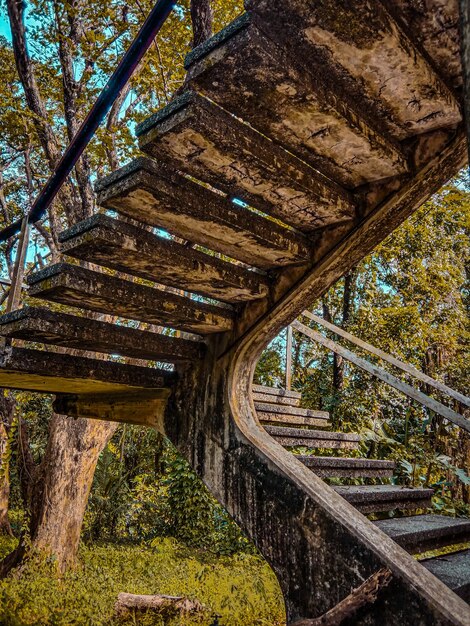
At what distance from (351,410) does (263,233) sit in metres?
6.59

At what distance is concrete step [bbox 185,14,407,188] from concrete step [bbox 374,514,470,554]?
1.83 meters

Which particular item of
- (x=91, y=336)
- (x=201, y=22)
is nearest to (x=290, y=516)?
(x=91, y=336)

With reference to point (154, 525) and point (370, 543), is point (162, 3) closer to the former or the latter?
point (370, 543)

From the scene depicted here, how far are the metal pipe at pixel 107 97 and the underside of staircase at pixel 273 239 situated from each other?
49 cm

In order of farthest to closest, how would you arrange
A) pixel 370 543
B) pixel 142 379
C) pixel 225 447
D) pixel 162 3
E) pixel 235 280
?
pixel 142 379, pixel 225 447, pixel 235 280, pixel 370 543, pixel 162 3

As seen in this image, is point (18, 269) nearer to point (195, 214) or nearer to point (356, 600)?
point (195, 214)

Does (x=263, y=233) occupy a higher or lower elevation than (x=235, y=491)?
higher

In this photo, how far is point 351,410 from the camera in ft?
26.7

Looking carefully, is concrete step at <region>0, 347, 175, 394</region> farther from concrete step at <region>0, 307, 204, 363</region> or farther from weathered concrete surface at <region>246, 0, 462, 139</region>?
weathered concrete surface at <region>246, 0, 462, 139</region>

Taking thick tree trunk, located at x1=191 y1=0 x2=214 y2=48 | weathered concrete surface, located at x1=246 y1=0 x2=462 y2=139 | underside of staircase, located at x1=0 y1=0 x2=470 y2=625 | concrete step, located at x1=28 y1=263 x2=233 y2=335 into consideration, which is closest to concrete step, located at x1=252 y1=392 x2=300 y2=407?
underside of staircase, located at x1=0 y1=0 x2=470 y2=625

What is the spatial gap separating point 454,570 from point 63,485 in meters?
4.95

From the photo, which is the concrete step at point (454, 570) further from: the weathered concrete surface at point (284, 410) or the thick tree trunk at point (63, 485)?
the thick tree trunk at point (63, 485)

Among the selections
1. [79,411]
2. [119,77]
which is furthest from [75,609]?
[119,77]

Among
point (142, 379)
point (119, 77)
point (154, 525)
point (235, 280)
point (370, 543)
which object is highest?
point (119, 77)
